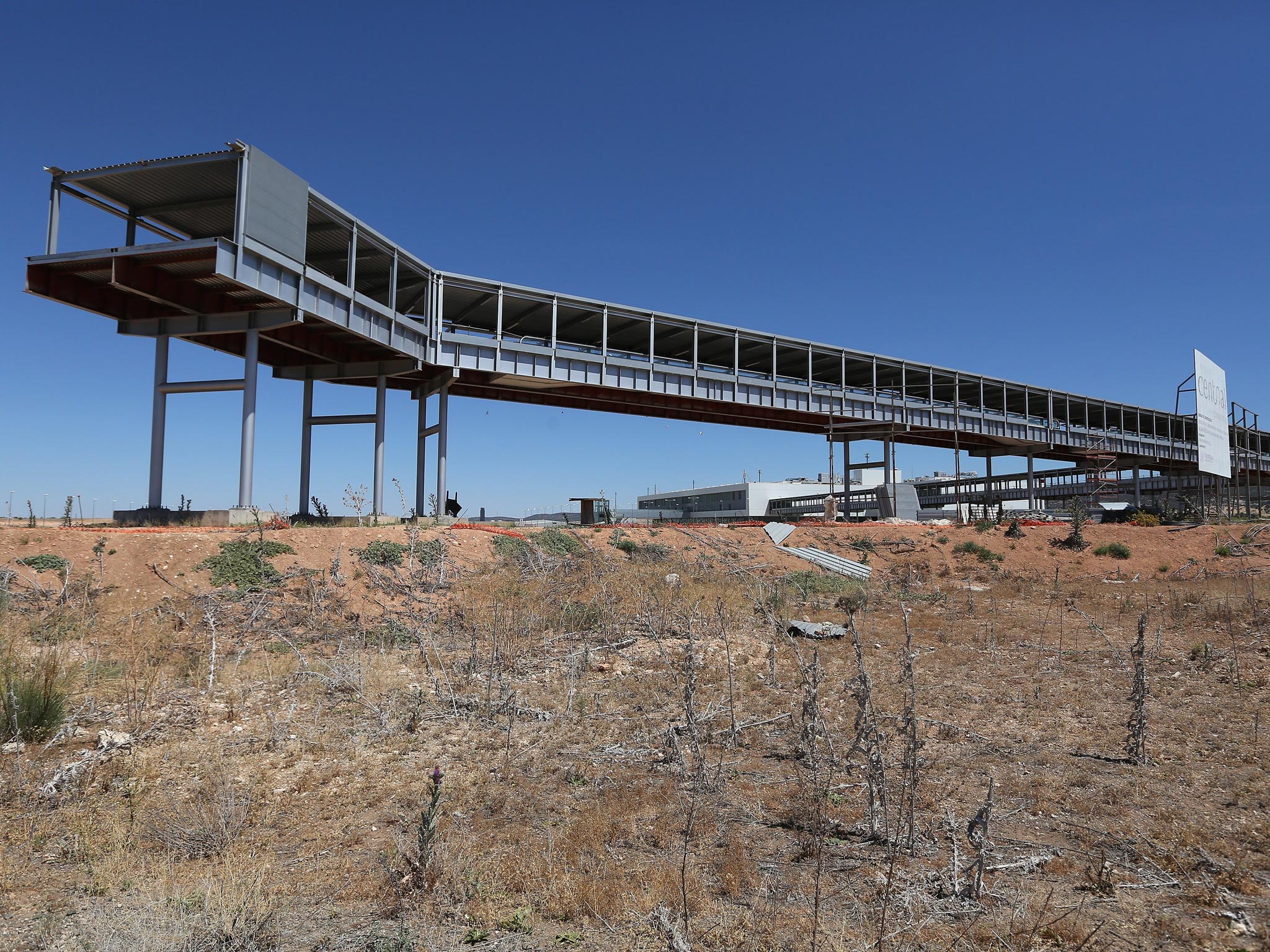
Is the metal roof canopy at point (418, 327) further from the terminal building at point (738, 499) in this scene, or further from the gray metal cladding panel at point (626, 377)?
the terminal building at point (738, 499)

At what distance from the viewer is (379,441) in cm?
2902

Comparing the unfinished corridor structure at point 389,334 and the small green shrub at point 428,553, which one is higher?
the unfinished corridor structure at point 389,334

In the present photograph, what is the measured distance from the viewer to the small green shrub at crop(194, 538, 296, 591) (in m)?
14.7

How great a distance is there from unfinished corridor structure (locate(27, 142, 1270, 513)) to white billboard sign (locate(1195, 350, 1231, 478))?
1330 cm

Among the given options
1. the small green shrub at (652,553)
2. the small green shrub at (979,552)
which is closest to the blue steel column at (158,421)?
the small green shrub at (652,553)

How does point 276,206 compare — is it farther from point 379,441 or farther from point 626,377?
point 626,377

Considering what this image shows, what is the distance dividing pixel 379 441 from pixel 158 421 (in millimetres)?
7850

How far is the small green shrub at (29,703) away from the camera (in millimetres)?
6844

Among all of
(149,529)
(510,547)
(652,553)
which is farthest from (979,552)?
(149,529)

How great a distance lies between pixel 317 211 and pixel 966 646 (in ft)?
80.0

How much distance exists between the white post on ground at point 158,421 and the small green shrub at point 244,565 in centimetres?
849

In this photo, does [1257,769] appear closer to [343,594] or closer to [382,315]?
[343,594]

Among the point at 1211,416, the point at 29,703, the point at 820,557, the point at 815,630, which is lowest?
the point at 29,703

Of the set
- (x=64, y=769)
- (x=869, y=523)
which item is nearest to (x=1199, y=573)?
(x=869, y=523)
